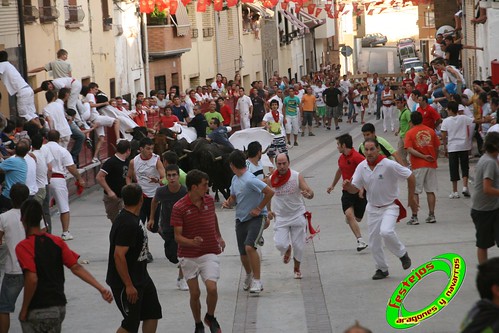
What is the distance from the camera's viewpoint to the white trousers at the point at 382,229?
44.3 ft

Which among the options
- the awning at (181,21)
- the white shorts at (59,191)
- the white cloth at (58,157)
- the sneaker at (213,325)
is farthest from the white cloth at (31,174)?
the awning at (181,21)

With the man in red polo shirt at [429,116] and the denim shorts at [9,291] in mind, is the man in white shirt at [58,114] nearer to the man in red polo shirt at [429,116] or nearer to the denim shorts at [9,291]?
the man in red polo shirt at [429,116]

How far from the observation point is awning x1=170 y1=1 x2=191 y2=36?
42281mm

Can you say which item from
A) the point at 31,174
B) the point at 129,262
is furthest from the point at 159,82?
the point at 129,262

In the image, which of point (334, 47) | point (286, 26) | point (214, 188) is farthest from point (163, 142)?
point (334, 47)

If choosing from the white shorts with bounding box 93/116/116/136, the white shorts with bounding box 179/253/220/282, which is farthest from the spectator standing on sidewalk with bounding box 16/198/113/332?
the white shorts with bounding box 93/116/116/136

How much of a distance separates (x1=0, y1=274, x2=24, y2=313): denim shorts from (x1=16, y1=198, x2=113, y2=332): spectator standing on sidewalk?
1471 mm

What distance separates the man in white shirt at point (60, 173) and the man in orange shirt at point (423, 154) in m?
4.77

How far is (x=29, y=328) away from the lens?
946 cm

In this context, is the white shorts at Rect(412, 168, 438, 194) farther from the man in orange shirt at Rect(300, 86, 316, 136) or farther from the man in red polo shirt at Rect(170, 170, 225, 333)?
the man in orange shirt at Rect(300, 86, 316, 136)

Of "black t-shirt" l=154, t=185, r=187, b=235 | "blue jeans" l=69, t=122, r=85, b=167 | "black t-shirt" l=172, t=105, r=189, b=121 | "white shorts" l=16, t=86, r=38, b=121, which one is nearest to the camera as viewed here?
"black t-shirt" l=154, t=185, r=187, b=235

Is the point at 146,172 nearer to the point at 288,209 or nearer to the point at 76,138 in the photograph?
the point at 288,209

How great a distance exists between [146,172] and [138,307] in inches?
214

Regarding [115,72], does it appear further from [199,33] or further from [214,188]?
[214,188]
